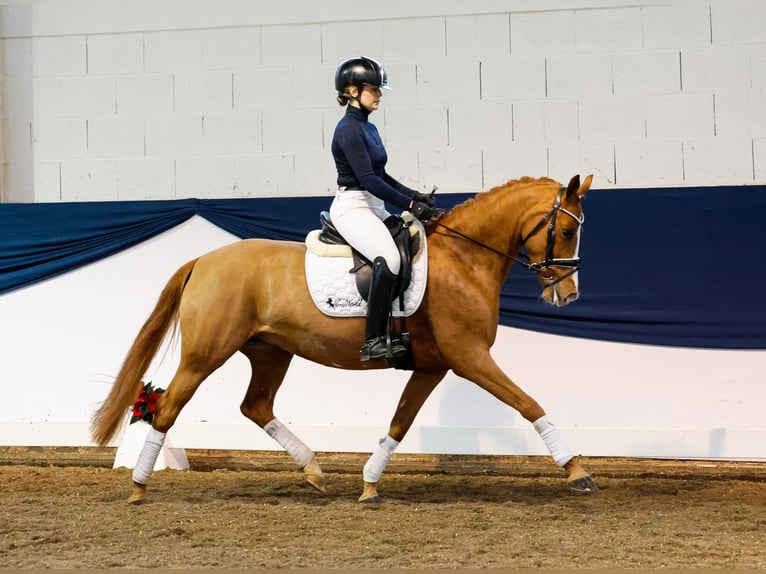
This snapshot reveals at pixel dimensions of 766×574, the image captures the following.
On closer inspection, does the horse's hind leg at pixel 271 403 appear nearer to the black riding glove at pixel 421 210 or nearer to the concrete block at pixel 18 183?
the black riding glove at pixel 421 210

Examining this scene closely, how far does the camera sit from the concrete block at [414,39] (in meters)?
6.31

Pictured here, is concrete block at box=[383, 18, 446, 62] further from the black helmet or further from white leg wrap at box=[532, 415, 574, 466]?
white leg wrap at box=[532, 415, 574, 466]

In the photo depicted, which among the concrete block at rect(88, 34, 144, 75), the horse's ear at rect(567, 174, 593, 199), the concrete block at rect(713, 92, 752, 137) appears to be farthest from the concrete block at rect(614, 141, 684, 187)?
the concrete block at rect(88, 34, 144, 75)

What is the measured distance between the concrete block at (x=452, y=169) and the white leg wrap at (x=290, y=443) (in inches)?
84.5

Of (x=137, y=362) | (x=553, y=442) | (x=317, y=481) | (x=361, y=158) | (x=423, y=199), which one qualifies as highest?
Result: (x=361, y=158)

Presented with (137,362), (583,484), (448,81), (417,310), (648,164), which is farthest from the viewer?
(448,81)

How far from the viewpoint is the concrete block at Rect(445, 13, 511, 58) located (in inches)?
246

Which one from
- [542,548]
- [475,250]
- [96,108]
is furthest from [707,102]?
[96,108]

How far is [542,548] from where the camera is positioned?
11.7 ft

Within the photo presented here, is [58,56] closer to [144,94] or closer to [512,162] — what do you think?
[144,94]

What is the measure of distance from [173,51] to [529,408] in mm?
3801

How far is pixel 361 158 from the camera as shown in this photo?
14.5ft

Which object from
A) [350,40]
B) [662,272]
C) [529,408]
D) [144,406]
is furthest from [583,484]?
[350,40]

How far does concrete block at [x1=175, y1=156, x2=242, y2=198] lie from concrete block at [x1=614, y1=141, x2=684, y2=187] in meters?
2.54
